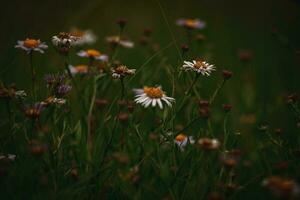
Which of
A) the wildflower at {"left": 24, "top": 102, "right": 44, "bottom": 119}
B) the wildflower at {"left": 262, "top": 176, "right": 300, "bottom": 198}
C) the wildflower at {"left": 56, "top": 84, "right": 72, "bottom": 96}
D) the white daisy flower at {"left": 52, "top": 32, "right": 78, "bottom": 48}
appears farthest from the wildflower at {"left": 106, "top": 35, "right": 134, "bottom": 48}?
the wildflower at {"left": 262, "top": 176, "right": 300, "bottom": 198}

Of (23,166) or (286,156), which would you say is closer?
(23,166)

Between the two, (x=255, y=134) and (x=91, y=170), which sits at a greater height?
(x=91, y=170)

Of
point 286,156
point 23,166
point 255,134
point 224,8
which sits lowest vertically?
point 224,8

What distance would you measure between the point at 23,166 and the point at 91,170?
0.59ft

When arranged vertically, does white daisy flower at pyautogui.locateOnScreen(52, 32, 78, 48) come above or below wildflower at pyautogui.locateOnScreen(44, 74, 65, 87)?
above

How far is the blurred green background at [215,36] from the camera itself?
2428 mm

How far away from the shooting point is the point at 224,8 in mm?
4953

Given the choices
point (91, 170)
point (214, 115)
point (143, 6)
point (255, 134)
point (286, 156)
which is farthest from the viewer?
point (143, 6)

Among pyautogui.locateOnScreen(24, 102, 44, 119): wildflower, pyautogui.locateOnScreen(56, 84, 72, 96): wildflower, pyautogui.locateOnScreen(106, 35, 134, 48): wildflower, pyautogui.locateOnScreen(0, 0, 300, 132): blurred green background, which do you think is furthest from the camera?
pyautogui.locateOnScreen(0, 0, 300, 132): blurred green background

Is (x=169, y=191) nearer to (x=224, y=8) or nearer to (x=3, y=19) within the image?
(x=3, y=19)

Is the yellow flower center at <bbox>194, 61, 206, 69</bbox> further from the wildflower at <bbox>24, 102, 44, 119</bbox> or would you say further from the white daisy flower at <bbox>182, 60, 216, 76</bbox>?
the wildflower at <bbox>24, 102, 44, 119</bbox>

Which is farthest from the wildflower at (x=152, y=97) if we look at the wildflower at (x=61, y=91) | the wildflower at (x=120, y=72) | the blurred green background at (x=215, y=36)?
the blurred green background at (x=215, y=36)

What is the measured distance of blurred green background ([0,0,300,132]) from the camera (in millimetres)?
2428

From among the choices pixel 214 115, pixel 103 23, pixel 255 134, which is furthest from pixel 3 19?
pixel 255 134
